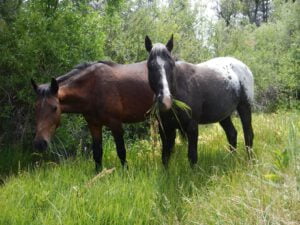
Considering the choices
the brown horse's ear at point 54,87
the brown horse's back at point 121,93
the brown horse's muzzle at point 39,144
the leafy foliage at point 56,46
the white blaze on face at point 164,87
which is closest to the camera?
the white blaze on face at point 164,87

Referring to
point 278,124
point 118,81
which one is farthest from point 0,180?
point 278,124

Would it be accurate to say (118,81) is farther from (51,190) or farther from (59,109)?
(51,190)

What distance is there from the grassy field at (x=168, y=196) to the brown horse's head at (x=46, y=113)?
1.67 ft

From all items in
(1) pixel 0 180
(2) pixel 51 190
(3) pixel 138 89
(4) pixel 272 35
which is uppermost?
(4) pixel 272 35

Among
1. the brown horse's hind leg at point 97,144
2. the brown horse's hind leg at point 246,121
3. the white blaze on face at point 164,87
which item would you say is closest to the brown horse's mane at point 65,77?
the brown horse's hind leg at point 97,144

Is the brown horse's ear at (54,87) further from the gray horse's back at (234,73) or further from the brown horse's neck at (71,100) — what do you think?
the gray horse's back at (234,73)

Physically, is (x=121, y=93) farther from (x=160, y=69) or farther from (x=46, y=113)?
(x=160, y=69)

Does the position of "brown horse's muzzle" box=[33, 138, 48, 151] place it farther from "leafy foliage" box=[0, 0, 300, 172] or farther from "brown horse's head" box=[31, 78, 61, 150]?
"leafy foliage" box=[0, 0, 300, 172]

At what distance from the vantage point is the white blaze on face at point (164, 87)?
12.9 ft

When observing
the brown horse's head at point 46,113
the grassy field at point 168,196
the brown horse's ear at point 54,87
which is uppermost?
the brown horse's ear at point 54,87

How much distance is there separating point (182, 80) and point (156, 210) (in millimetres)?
2015

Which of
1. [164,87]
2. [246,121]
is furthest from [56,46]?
[246,121]

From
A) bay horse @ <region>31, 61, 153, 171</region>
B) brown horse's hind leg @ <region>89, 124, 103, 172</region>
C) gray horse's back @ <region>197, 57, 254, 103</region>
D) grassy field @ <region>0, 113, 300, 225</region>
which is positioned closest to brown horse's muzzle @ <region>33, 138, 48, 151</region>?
bay horse @ <region>31, 61, 153, 171</region>

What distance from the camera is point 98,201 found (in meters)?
3.76
